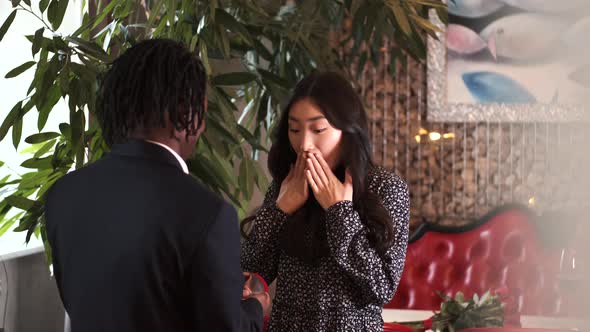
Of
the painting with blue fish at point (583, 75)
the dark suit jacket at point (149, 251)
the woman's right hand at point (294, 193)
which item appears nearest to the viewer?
the painting with blue fish at point (583, 75)

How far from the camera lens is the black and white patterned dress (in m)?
1.31

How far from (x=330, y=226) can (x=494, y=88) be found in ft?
9.90

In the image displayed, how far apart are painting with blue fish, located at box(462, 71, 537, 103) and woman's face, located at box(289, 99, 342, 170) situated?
289 centimetres

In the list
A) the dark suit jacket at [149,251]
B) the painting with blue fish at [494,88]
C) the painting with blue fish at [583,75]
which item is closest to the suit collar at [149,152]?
the dark suit jacket at [149,251]

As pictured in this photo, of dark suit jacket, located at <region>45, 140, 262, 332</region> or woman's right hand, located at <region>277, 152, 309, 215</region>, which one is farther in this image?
woman's right hand, located at <region>277, 152, 309, 215</region>

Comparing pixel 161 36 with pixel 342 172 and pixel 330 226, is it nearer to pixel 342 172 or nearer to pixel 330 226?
pixel 342 172

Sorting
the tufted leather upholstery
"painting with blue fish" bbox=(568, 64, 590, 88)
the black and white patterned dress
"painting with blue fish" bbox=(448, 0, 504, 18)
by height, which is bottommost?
the tufted leather upholstery

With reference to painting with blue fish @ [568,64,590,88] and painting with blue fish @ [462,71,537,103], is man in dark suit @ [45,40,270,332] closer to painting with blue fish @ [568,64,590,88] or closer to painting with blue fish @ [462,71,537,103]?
painting with blue fish @ [568,64,590,88]

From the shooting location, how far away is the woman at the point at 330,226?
4.36 ft

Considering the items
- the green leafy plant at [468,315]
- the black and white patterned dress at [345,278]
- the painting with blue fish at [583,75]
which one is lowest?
the green leafy plant at [468,315]

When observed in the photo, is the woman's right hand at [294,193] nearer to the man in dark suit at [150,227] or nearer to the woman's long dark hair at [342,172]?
the woman's long dark hair at [342,172]

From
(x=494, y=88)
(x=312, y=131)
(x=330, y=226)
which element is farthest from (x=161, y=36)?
(x=494, y=88)

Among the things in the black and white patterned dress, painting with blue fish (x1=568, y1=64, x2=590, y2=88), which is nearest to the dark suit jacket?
the black and white patterned dress

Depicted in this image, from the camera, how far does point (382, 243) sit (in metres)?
1.35
